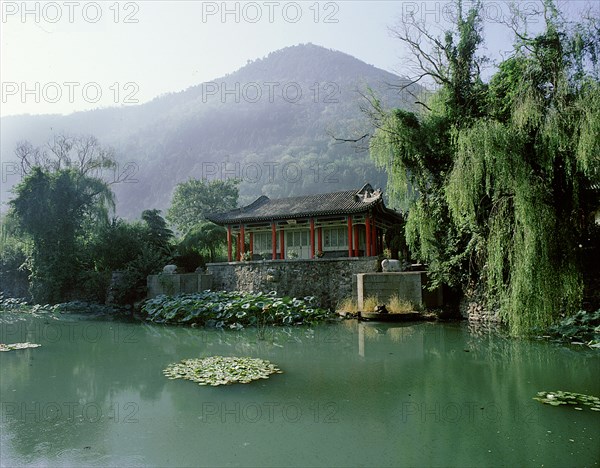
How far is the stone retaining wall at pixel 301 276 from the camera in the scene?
16.4 m

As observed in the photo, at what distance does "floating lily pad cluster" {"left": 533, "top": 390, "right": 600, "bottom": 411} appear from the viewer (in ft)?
16.1

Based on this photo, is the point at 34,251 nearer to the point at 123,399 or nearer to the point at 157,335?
the point at 157,335

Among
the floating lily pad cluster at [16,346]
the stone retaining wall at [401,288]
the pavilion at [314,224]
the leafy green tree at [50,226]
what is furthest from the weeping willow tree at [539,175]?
the leafy green tree at [50,226]

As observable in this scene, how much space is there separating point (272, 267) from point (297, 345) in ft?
27.3

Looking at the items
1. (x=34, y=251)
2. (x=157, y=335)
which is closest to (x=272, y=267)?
(x=157, y=335)

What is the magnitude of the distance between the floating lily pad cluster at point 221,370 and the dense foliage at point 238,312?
536 cm

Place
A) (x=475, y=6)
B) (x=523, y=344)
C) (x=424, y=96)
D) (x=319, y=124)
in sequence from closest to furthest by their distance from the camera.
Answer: (x=523, y=344)
(x=475, y=6)
(x=424, y=96)
(x=319, y=124)

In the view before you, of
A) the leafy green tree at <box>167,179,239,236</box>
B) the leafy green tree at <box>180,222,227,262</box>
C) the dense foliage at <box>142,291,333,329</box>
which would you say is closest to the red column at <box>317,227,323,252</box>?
the dense foliage at <box>142,291,333,329</box>

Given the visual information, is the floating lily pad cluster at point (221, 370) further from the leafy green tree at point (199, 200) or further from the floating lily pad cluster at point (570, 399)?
the leafy green tree at point (199, 200)

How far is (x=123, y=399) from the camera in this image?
557cm

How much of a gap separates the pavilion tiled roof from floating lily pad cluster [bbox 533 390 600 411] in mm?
11915

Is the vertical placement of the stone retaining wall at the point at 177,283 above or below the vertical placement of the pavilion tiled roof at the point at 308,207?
below

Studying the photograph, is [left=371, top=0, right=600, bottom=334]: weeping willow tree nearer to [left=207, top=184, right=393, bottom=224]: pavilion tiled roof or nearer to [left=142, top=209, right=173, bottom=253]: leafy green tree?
[left=207, top=184, right=393, bottom=224]: pavilion tiled roof

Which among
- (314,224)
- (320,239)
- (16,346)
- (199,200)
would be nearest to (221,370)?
(16,346)
